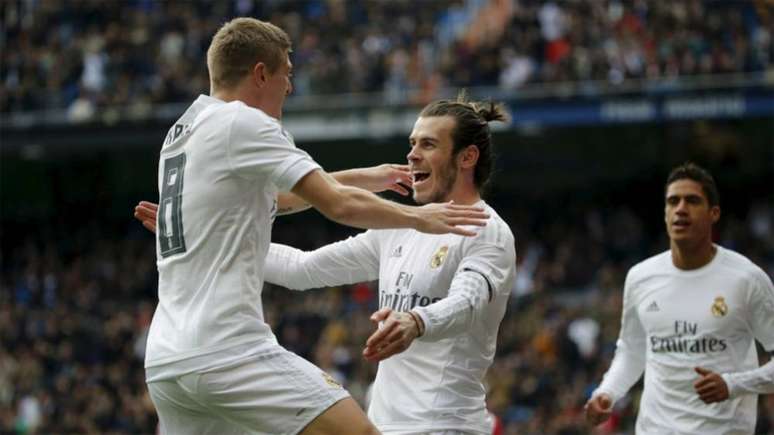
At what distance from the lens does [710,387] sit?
6891mm

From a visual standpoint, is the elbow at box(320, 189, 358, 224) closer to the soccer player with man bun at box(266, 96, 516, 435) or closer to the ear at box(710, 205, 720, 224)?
Result: the soccer player with man bun at box(266, 96, 516, 435)

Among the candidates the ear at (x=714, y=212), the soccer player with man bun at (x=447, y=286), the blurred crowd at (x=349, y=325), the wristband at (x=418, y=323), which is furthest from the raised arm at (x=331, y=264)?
the blurred crowd at (x=349, y=325)

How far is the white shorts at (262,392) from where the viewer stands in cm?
499

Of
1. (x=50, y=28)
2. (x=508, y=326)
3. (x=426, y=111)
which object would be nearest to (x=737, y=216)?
(x=508, y=326)

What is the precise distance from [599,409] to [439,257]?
1932mm

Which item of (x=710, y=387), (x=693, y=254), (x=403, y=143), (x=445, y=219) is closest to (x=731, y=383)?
(x=710, y=387)

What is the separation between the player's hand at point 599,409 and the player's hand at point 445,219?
255 centimetres

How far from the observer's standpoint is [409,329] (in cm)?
514

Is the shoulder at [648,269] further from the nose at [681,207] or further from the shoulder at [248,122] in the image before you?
the shoulder at [248,122]

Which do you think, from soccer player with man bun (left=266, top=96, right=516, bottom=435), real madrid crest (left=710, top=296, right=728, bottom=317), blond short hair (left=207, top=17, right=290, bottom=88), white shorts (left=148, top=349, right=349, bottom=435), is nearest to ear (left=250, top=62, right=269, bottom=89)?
blond short hair (left=207, top=17, right=290, bottom=88)

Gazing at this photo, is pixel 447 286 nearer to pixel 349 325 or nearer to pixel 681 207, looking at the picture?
pixel 681 207

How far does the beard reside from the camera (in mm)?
A: 6004

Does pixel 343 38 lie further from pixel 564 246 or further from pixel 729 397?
pixel 729 397

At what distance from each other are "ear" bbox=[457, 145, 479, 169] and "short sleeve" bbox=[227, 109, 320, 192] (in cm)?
115
